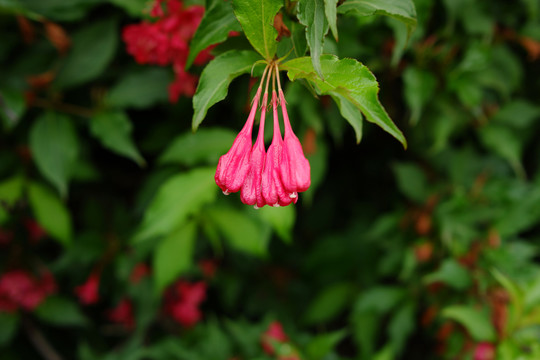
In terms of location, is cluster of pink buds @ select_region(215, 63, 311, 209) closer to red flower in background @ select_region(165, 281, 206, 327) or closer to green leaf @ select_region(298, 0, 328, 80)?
green leaf @ select_region(298, 0, 328, 80)

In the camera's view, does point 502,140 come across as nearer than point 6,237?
Yes

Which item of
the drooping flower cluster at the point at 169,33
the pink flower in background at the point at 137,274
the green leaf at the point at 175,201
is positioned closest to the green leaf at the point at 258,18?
the drooping flower cluster at the point at 169,33

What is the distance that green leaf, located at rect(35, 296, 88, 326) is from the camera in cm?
184

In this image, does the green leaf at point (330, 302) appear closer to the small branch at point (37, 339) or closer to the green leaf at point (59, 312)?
the green leaf at point (59, 312)

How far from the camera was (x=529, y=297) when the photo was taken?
139cm

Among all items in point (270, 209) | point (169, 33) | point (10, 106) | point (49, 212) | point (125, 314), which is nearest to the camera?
point (169, 33)

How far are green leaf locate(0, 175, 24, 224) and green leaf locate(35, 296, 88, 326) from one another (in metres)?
0.57

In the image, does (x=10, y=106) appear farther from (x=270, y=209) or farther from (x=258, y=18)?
(x=258, y=18)

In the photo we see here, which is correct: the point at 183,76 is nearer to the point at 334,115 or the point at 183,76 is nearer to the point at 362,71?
the point at 334,115

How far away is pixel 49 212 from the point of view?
1.59 meters

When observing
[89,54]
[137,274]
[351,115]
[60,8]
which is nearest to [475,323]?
[351,115]

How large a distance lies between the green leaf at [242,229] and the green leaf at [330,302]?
0.78 m

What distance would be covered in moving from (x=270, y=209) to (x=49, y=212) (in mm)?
929

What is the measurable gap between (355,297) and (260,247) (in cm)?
93
